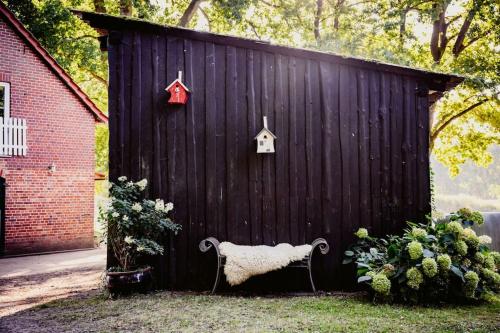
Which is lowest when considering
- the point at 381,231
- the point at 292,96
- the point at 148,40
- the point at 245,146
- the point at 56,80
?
the point at 381,231

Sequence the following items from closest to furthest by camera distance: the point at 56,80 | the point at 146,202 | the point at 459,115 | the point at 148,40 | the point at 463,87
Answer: the point at 146,202, the point at 148,40, the point at 56,80, the point at 463,87, the point at 459,115

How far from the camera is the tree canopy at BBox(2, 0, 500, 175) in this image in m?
14.1

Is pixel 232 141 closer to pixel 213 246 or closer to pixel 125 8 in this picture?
pixel 213 246

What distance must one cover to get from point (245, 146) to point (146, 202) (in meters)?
1.70

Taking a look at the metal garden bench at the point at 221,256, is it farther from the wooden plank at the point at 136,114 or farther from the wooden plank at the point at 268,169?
the wooden plank at the point at 136,114

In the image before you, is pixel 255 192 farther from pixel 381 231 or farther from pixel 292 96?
pixel 381 231

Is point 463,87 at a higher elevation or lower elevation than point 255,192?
higher

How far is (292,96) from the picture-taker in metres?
6.77

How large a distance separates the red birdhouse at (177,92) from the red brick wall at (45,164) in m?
8.32

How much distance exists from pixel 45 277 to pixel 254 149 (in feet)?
17.3

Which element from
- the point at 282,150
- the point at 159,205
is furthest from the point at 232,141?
the point at 159,205

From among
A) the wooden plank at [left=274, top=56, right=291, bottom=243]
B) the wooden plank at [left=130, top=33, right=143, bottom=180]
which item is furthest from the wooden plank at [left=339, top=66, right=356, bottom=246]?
the wooden plank at [left=130, top=33, right=143, bottom=180]

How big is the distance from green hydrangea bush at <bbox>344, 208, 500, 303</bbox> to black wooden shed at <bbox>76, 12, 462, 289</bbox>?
97 centimetres

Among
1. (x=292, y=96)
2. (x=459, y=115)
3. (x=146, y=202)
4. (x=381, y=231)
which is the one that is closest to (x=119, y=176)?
(x=146, y=202)
